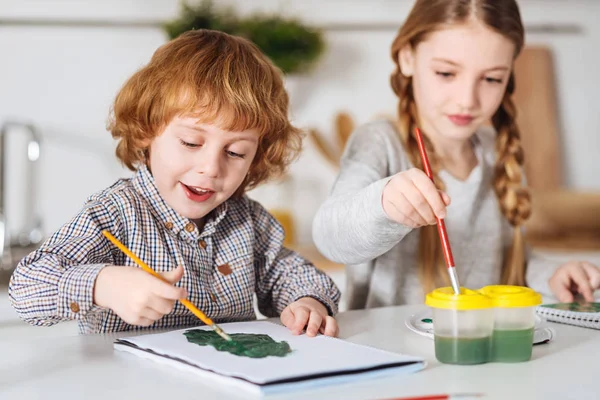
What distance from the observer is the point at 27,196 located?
2.27 meters

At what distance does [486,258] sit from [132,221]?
0.69 metres

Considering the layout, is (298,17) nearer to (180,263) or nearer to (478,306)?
(180,263)

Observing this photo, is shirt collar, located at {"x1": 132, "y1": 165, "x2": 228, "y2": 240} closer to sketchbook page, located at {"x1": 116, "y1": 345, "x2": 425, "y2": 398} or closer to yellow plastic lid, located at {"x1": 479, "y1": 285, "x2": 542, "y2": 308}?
sketchbook page, located at {"x1": 116, "y1": 345, "x2": 425, "y2": 398}

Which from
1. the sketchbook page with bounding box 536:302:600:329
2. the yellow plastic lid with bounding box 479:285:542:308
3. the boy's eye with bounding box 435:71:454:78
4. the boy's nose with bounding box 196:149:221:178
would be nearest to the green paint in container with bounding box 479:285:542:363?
the yellow plastic lid with bounding box 479:285:542:308

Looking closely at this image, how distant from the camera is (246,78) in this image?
1077mm

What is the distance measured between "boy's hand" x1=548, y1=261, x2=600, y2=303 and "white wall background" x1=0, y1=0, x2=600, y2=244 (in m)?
1.28

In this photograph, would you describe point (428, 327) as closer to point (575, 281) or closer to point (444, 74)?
point (575, 281)

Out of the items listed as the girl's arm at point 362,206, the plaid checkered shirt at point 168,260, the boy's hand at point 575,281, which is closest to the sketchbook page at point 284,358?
the plaid checkered shirt at point 168,260

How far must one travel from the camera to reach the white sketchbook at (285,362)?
0.69 metres

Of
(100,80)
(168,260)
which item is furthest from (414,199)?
(100,80)

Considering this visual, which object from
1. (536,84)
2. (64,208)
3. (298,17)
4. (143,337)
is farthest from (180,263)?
→ (536,84)

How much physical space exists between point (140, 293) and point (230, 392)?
15 centimetres

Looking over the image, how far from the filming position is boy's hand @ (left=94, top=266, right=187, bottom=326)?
76 cm

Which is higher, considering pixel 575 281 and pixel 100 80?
pixel 100 80
